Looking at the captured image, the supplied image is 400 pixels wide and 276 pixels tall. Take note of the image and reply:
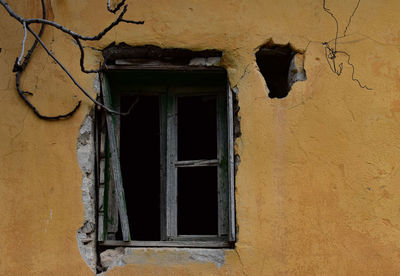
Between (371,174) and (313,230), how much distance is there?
0.50 metres

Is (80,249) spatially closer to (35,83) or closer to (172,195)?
(172,195)

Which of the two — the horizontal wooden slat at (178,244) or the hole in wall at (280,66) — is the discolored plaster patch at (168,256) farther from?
the hole in wall at (280,66)

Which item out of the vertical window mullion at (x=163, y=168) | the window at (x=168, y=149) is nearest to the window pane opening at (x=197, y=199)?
the window at (x=168, y=149)

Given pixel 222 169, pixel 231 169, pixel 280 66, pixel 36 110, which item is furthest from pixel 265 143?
pixel 36 110

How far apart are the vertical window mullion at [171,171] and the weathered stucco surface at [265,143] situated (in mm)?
364

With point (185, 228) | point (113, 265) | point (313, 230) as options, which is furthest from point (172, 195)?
point (185, 228)

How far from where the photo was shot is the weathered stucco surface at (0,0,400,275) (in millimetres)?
3201

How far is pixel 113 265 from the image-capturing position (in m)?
3.23

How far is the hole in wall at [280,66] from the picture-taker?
137 inches

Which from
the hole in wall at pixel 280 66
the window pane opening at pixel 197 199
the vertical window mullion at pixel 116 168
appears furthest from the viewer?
the window pane opening at pixel 197 199

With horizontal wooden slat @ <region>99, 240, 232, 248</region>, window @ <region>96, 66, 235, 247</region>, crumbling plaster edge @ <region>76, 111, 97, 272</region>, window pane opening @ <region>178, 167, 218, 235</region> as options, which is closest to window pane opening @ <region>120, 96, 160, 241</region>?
window pane opening @ <region>178, 167, 218, 235</region>

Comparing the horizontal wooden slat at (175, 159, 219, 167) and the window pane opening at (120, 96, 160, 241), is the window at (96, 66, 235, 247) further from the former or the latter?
the window pane opening at (120, 96, 160, 241)

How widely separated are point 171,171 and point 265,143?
0.69 metres

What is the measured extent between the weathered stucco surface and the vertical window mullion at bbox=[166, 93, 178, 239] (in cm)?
36
